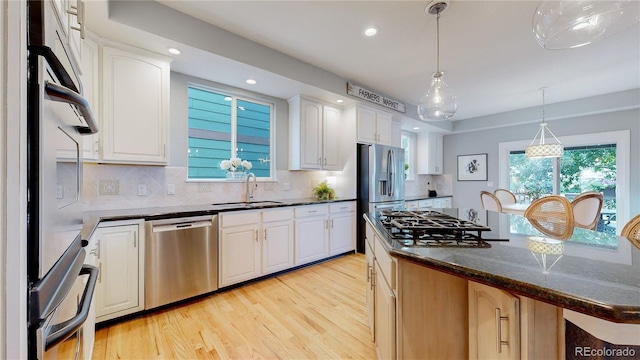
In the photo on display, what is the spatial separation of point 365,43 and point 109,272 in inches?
122

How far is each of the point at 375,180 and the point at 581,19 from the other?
276 centimetres

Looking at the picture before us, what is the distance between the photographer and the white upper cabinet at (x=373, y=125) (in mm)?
3898

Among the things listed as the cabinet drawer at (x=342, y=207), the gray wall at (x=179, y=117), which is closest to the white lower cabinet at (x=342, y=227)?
the cabinet drawer at (x=342, y=207)

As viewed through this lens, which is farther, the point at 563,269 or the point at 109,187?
the point at 109,187

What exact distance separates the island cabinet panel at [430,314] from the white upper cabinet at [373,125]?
295cm

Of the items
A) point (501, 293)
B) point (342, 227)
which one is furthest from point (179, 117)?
point (501, 293)

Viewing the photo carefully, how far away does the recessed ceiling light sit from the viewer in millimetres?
2389

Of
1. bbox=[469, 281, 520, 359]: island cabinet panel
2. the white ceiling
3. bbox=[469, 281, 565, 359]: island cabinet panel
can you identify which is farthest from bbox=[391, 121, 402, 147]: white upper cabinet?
bbox=[469, 281, 565, 359]: island cabinet panel

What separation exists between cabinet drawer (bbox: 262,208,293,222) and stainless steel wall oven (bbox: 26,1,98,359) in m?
2.06

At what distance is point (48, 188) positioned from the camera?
0.57 m

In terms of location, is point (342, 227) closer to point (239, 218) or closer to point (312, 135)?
point (312, 135)
